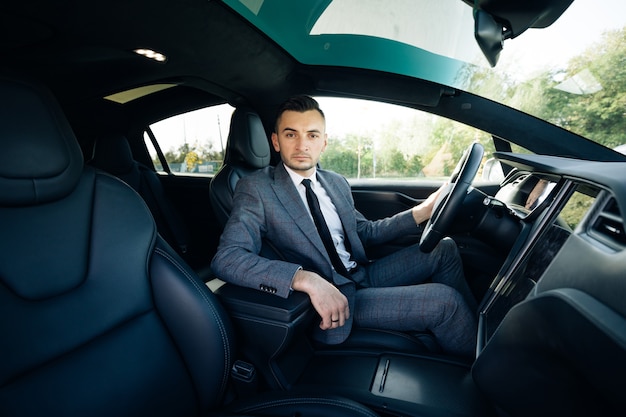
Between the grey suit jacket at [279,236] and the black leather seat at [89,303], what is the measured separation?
19cm

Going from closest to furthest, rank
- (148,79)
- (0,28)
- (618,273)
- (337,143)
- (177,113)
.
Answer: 1. (618,273)
2. (0,28)
3. (148,79)
4. (337,143)
5. (177,113)

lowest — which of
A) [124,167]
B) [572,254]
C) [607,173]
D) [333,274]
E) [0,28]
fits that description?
[124,167]

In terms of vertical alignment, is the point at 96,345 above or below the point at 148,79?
below

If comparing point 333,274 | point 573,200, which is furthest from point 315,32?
point 573,200

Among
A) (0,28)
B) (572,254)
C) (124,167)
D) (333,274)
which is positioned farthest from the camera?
(124,167)

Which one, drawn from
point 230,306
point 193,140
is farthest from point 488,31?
point 193,140

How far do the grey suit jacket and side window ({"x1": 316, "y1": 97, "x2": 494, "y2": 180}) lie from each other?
866mm

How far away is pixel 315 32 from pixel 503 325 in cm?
197

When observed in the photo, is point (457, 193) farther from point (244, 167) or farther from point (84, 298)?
point (244, 167)

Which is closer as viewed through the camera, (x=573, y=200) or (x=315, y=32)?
(x=573, y=200)

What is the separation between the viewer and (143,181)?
2.89 metres

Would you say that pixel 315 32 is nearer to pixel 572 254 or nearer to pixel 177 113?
pixel 177 113

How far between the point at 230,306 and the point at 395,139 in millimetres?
1803

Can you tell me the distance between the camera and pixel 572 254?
639 mm
